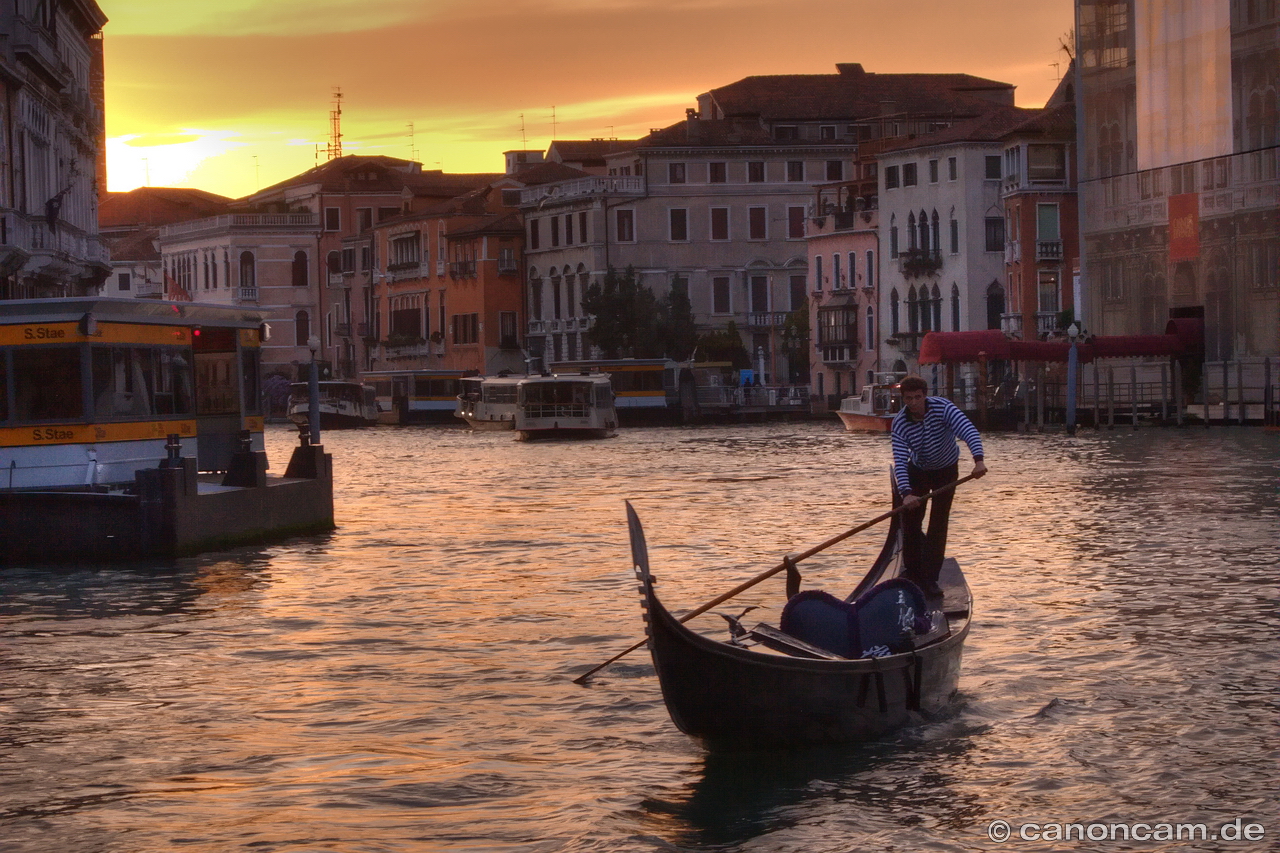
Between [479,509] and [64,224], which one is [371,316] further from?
[479,509]

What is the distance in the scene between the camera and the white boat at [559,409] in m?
54.2

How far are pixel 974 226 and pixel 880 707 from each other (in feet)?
188

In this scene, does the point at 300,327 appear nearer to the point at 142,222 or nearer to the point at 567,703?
A: the point at 142,222

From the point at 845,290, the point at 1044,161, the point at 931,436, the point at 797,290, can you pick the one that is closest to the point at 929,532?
the point at 931,436

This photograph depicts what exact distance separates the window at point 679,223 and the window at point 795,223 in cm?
387

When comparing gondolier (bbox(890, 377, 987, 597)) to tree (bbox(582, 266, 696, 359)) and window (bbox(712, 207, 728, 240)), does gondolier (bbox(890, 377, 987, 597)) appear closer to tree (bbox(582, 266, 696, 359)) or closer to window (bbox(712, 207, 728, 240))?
tree (bbox(582, 266, 696, 359))

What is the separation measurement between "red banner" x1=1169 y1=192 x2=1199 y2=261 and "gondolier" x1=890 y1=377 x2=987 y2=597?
128 ft

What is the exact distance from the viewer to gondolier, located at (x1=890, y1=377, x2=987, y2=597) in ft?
38.2

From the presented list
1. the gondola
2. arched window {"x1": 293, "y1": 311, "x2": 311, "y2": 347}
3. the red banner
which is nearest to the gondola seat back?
the gondola

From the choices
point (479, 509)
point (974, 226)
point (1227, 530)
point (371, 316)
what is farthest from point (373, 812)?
point (371, 316)

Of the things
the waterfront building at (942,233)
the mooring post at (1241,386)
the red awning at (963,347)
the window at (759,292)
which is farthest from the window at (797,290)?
the mooring post at (1241,386)

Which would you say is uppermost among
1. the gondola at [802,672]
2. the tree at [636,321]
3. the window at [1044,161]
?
the window at [1044,161]

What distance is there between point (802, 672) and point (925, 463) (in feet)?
10.8

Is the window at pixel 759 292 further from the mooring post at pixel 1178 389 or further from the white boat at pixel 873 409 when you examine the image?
the mooring post at pixel 1178 389
